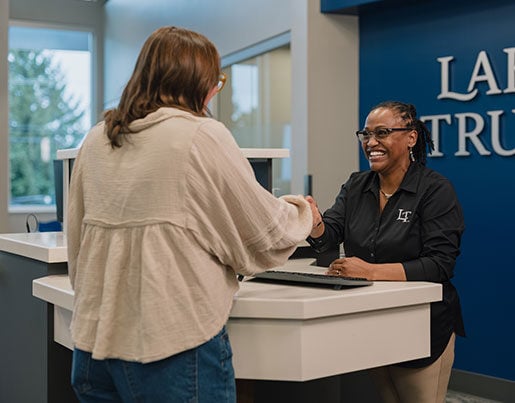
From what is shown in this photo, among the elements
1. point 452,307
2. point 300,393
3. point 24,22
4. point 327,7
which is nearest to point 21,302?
point 300,393

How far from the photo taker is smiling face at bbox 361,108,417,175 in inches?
98.7

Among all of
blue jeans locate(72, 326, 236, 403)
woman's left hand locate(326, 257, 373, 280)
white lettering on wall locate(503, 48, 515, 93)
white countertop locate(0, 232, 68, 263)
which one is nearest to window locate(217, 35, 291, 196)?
white lettering on wall locate(503, 48, 515, 93)

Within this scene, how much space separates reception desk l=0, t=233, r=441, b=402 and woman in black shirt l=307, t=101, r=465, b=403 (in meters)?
0.13

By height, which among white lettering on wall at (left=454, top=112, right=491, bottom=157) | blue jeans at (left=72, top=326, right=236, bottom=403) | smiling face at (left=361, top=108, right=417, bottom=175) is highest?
white lettering on wall at (left=454, top=112, right=491, bottom=157)

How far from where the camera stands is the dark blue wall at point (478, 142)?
432 cm

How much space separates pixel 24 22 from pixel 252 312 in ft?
28.8

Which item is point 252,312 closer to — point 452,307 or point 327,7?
point 452,307

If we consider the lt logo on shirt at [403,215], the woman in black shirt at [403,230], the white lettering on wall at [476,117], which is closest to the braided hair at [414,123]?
the woman in black shirt at [403,230]

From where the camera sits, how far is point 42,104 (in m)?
10.2

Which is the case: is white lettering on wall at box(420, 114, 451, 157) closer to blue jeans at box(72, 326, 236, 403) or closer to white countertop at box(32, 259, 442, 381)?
white countertop at box(32, 259, 442, 381)

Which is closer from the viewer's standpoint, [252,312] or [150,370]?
[150,370]

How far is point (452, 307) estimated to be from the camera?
2.33 metres

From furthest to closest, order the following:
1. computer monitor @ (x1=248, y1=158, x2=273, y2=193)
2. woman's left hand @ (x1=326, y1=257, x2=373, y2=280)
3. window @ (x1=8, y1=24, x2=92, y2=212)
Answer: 1. window @ (x1=8, y1=24, x2=92, y2=212)
2. computer monitor @ (x1=248, y1=158, x2=273, y2=193)
3. woman's left hand @ (x1=326, y1=257, x2=373, y2=280)

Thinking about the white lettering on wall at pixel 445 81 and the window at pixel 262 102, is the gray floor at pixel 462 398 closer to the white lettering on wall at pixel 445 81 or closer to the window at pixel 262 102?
the white lettering on wall at pixel 445 81
